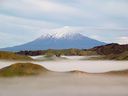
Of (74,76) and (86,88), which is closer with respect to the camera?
(86,88)

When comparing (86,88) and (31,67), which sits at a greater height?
(31,67)

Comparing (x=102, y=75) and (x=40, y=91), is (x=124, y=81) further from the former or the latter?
(x=40, y=91)

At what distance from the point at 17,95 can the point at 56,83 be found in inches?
951

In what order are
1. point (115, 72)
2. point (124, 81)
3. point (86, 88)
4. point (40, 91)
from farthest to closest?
point (115, 72) → point (124, 81) → point (86, 88) → point (40, 91)

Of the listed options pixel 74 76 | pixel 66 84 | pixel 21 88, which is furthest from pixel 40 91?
pixel 74 76

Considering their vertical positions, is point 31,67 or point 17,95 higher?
point 31,67

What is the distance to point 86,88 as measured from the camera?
331 ft

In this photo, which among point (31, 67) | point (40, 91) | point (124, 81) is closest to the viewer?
point (40, 91)

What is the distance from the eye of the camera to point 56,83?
344 feet

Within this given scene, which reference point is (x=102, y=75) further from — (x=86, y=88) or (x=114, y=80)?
(x=86, y=88)

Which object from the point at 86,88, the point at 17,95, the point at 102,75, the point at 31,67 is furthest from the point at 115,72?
the point at 17,95

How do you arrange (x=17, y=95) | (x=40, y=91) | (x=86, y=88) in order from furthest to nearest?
(x=86, y=88) < (x=40, y=91) < (x=17, y=95)

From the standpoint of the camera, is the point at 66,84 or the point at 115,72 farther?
the point at 115,72

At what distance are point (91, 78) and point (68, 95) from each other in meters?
36.4
